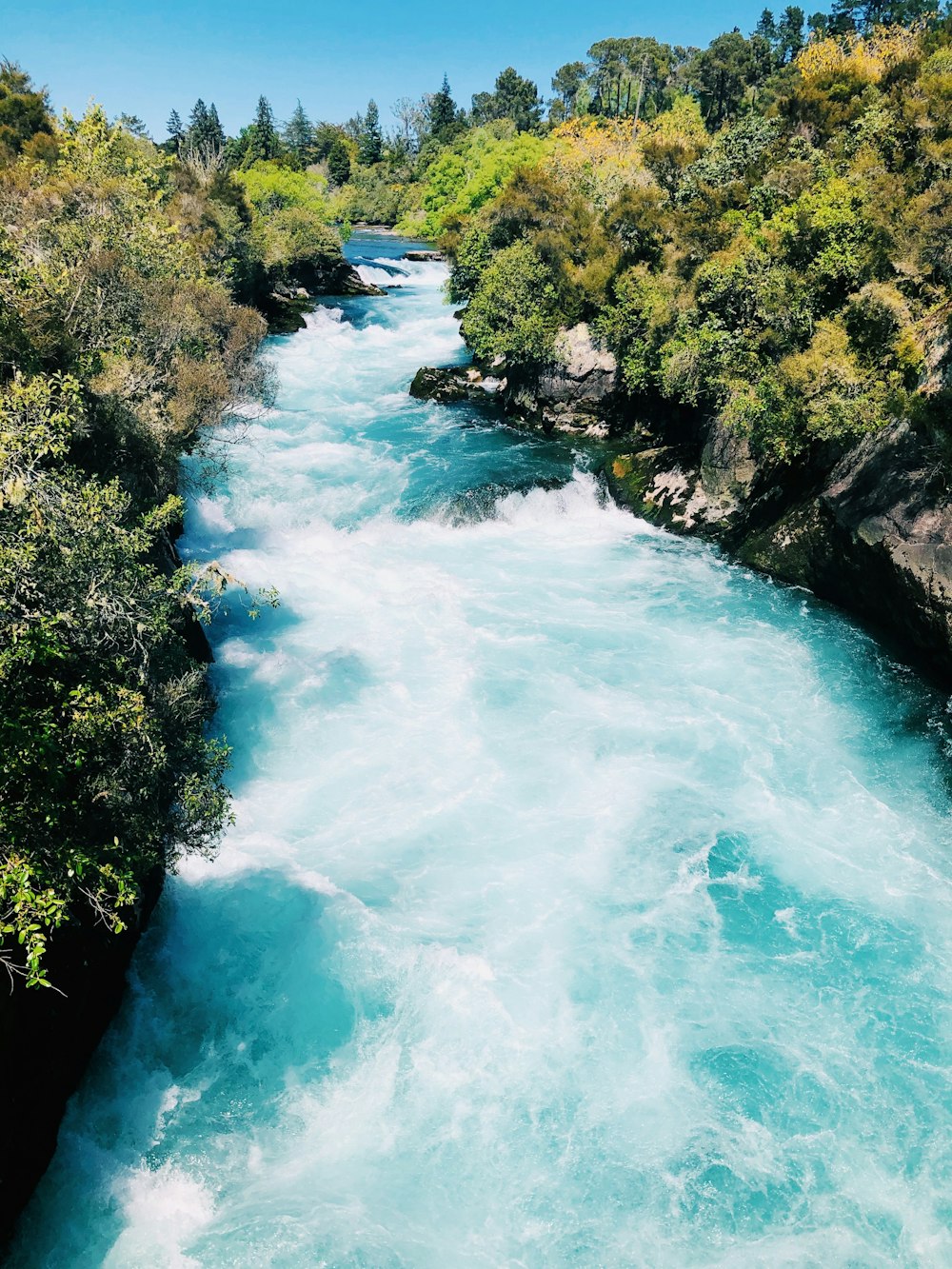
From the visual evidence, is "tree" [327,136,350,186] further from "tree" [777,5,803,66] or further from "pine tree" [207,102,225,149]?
"tree" [777,5,803,66]

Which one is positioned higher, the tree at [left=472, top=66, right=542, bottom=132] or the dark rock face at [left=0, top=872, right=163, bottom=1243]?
the tree at [left=472, top=66, right=542, bottom=132]

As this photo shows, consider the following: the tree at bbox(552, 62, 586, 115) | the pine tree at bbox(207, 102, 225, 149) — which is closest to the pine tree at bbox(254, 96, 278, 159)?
the pine tree at bbox(207, 102, 225, 149)

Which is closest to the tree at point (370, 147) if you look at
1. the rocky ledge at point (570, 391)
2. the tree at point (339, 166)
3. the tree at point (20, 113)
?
the tree at point (339, 166)

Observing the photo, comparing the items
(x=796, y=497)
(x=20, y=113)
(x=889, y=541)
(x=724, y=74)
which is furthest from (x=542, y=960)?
(x=724, y=74)

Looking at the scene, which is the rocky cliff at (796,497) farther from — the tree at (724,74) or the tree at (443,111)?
the tree at (443,111)

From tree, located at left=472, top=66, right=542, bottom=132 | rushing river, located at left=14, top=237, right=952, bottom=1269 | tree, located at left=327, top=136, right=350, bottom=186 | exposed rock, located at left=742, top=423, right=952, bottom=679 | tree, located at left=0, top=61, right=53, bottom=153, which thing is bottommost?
rushing river, located at left=14, top=237, right=952, bottom=1269

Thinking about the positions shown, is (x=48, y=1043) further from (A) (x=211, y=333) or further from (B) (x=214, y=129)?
(B) (x=214, y=129)

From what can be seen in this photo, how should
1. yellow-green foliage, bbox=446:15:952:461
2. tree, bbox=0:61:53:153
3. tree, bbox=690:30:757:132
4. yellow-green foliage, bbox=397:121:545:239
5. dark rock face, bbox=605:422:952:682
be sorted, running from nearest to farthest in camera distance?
dark rock face, bbox=605:422:952:682 < yellow-green foliage, bbox=446:15:952:461 < tree, bbox=0:61:53:153 < yellow-green foliage, bbox=397:121:545:239 < tree, bbox=690:30:757:132
